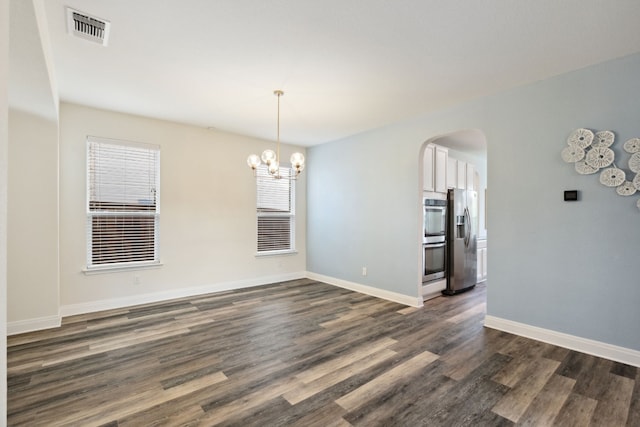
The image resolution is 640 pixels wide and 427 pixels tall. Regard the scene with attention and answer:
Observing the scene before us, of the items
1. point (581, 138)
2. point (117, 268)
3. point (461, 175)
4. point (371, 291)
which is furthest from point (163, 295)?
point (581, 138)

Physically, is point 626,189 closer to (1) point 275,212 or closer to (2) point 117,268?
(1) point 275,212

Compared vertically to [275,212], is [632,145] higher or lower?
higher

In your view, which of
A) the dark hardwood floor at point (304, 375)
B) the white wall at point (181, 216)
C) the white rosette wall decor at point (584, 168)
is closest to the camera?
the dark hardwood floor at point (304, 375)

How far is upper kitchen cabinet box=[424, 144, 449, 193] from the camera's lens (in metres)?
4.79

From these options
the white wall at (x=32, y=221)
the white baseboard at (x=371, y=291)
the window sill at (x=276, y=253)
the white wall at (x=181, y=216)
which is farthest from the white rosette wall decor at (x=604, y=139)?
the white wall at (x=32, y=221)

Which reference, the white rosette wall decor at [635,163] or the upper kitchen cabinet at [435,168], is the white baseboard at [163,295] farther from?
the white rosette wall decor at [635,163]

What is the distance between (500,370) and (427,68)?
9.36ft

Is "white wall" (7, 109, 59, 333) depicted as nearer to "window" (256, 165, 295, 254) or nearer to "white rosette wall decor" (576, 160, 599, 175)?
"window" (256, 165, 295, 254)

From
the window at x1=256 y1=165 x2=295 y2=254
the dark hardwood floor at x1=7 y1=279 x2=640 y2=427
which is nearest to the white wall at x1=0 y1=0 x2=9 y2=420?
the dark hardwood floor at x1=7 y1=279 x2=640 y2=427

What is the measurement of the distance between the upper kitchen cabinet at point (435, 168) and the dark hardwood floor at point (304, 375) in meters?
2.04

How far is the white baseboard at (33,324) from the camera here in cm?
338

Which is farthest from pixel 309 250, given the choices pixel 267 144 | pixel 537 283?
pixel 537 283

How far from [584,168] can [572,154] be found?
172 mm

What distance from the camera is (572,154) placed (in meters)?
2.99
